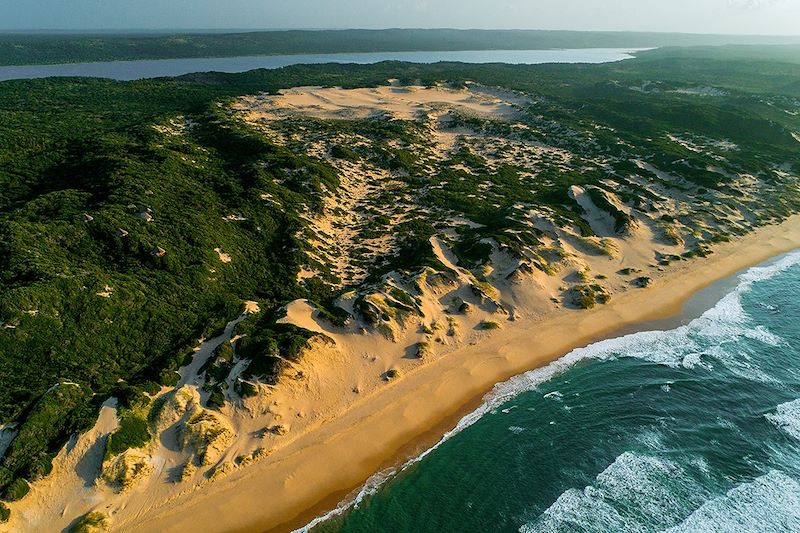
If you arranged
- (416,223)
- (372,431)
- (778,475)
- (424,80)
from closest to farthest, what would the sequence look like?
(778,475)
(372,431)
(416,223)
(424,80)

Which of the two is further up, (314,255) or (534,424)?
(314,255)

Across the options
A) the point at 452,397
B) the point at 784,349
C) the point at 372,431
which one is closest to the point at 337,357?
A: the point at 372,431

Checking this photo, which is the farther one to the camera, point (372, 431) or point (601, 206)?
point (601, 206)

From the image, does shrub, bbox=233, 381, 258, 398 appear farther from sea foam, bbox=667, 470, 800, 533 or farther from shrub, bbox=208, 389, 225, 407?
sea foam, bbox=667, 470, 800, 533

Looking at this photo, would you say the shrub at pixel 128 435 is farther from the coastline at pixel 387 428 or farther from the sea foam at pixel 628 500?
the sea foam at pixel 628 500

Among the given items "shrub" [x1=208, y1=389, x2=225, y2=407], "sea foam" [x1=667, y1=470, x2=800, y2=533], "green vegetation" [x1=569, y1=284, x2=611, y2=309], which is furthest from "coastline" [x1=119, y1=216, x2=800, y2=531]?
"sea foam" [x1=667, y1=470, x2=800, y2=533]

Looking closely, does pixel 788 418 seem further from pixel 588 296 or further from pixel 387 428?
pixel 387 428

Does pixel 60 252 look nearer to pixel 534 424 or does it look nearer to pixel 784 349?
pixel 534 424

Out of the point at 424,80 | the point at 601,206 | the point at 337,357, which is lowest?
the point at 337,357

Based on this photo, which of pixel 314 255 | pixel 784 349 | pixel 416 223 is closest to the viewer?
pixel 784 349
